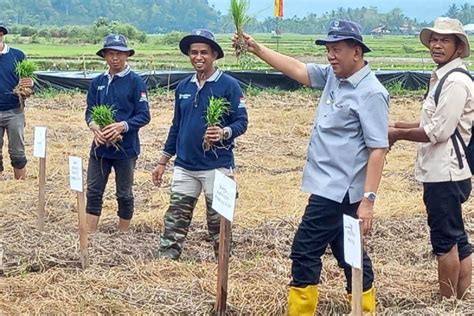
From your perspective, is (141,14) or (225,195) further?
(141,14)

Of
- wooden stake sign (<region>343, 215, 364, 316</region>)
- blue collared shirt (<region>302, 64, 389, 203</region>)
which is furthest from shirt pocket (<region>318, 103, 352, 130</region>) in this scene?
wooden stake sign (<region>343, 215, 364, 316</region>)

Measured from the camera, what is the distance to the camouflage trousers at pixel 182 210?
18.3 feet

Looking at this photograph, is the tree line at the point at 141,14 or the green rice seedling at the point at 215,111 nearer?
the green rice seedling at the point at 215,111

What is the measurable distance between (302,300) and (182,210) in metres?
1.51

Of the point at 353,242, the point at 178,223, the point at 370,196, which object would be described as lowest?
the point at 178,223

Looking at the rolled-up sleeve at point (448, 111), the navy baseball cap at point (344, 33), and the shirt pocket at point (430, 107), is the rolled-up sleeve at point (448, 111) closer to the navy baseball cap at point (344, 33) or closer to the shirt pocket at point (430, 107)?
the shirt pocket at point (430, 107)

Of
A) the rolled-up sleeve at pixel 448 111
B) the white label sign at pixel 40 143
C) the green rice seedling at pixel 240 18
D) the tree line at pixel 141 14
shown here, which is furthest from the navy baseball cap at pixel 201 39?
the tree line at pixel 141 14

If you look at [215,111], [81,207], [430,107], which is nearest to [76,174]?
[81,207]

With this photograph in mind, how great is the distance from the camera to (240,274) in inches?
201

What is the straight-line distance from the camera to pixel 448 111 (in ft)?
14.5

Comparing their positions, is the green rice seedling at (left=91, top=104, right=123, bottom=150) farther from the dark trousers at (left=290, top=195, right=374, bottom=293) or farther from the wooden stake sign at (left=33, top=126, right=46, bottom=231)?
the dark trousers at (left=290, top=195, right=374, bottom=293)

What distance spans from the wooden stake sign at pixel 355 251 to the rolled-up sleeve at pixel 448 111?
103cm

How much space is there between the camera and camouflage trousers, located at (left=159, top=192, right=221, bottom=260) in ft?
18.4

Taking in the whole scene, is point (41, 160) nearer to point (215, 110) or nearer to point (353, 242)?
point (215, 110)
